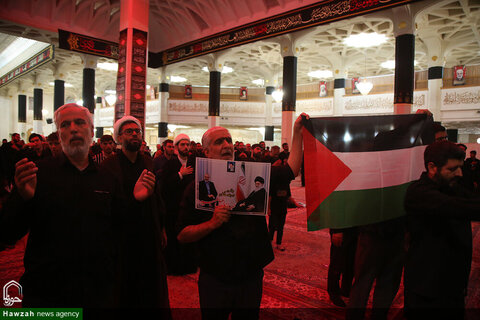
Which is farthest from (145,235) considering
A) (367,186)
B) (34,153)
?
(34,153)

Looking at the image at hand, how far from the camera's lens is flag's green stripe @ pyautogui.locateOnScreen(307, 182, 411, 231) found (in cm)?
215

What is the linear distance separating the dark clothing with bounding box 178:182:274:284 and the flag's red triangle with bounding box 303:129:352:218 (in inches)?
26.9

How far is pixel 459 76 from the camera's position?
14.5m

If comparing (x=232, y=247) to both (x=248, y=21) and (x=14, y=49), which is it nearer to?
(x=248, y=21)

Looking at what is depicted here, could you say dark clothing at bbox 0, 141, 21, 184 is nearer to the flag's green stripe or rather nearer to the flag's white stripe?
the flag's green stripe

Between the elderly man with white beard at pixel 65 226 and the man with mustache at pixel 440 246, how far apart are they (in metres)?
1.61

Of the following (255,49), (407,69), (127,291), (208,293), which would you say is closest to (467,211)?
→ (208,293)

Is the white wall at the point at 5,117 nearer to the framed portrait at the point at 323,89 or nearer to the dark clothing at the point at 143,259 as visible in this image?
the framed portrait at the point at 323,89

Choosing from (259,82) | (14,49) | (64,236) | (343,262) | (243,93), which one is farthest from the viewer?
(259,82)

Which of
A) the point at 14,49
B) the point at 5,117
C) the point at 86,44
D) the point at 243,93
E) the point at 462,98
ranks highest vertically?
the point at 14,49

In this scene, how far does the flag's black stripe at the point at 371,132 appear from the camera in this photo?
2.23m

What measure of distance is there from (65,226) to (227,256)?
767mm

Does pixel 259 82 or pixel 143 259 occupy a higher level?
pixel 259 82

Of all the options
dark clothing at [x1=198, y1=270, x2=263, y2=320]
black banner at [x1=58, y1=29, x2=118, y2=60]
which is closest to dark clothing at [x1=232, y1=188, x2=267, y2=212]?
dark clothing at [x1=198, y1=270, x2=263, y2=320]
